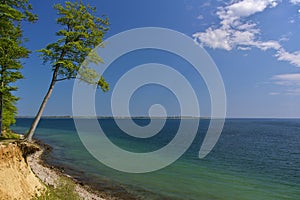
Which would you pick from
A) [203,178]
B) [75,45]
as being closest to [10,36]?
[75,45]

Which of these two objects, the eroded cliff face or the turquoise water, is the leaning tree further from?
the turquoise water

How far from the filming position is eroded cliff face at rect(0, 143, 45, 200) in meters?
11.2

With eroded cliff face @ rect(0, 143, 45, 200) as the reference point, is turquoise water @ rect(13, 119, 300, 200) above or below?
below

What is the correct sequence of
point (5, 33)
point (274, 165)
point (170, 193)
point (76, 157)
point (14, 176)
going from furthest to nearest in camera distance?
point (76, 157), point (274, 165), point (170, 193), point (5, 33), point (14, 176)

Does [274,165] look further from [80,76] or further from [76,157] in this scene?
[80,76]

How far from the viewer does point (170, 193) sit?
79.5 ft

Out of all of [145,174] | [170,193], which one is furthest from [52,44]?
[145,174]

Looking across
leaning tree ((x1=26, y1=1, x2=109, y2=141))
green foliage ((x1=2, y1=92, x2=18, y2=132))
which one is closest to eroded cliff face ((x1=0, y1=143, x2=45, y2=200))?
leaning tree ((x1=26, y1=1, x2=109, y2=141))

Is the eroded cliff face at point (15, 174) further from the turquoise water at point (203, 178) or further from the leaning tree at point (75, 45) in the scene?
the turquoise water at point (203, 178)

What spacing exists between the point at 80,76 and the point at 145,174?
21.0m

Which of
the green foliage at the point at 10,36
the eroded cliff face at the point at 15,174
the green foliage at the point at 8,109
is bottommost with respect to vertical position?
the eroded cliff face at the point at 15,174

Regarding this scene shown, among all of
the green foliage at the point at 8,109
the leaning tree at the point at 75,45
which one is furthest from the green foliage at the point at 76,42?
the green foliage at the point at 8,109

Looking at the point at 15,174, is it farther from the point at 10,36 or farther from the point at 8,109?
the point at 8,109

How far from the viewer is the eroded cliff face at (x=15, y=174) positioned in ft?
36.8
